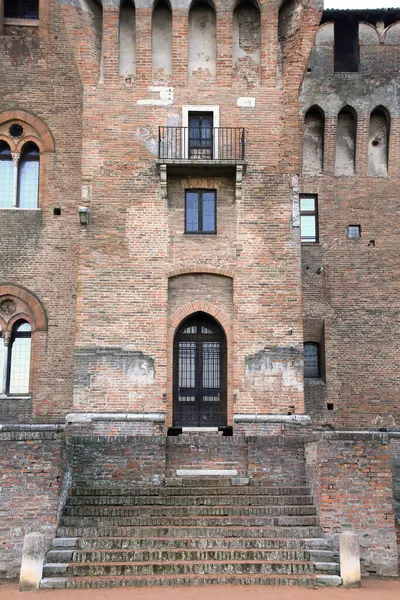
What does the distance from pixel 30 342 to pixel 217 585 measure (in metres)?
11.2

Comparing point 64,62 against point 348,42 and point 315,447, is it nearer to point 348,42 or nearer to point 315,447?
point 348,42

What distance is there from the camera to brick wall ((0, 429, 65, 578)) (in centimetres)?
1332

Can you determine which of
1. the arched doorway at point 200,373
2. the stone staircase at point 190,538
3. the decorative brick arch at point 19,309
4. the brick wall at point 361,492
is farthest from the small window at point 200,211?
the brick wall at point 361,492

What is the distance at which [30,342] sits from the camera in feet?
70.1

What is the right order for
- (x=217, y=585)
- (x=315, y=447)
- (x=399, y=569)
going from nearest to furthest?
1. (x=217, y=585)
2. (x=399, y=569)
3. (x=315, y=447)

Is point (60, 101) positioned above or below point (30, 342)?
above

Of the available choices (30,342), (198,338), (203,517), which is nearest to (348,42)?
(198,338)

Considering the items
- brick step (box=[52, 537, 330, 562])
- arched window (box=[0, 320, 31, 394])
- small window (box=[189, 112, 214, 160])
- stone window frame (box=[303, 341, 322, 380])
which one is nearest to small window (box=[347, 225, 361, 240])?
stone window frame (box=[303, 341, 322, 380])

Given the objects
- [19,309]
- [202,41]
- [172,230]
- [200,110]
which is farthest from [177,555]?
[202,41]

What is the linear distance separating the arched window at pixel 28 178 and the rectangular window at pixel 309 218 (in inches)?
345

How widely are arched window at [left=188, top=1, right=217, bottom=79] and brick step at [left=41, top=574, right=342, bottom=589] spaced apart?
13323 mm

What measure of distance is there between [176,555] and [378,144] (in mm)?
16735

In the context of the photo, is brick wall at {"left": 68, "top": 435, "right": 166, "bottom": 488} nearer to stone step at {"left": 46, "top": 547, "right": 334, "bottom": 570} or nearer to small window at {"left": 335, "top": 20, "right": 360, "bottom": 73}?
stone step at {"left": 46, "top": 547, "right": 334, "bottom": 570}

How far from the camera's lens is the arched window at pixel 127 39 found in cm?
2020
